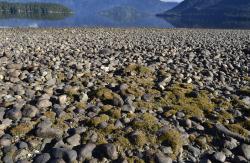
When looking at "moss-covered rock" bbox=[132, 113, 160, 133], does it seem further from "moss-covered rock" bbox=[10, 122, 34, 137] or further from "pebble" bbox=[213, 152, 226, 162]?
"moss-covered rock" bbox=[10, 122, 34, 137]

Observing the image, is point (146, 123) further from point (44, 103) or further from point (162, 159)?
point (44, 103)

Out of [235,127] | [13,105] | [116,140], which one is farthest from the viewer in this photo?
[13,105]

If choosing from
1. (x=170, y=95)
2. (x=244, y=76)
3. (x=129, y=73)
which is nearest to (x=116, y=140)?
(x=170, y=95)

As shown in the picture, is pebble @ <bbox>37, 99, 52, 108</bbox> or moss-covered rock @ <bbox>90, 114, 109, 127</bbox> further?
pebble @ <bbox>37, 99, 52, 108</bbox>

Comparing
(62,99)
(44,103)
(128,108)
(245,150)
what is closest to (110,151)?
(128,108)

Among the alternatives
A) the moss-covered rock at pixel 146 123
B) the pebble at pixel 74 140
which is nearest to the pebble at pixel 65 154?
the pebble at pixel 74 140

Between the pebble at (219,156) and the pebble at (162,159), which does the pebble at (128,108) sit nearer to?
the pebble at (162,159)

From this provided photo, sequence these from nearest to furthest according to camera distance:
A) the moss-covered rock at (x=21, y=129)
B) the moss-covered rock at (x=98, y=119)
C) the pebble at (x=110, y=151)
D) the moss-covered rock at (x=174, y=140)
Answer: the pebble at (x=110, y=151)
the moss-covered rock at (x=174, y=140)
the moss-covered rock at (x=21, y=129)
the moss-covered rock at (x=98, y=119)

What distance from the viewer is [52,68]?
57.9 ft

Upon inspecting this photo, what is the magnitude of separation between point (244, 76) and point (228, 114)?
6.79 m

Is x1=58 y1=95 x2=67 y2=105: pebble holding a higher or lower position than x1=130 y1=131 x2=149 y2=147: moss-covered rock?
higher

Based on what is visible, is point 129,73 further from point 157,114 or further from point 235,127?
point 235,127

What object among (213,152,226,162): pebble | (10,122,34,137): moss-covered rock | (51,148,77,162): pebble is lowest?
(213,152,226,162): pebble


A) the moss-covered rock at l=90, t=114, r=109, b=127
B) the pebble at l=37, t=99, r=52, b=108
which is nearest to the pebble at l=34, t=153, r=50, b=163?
the moss-covered rock at l=90, t=114, r=109, b=127
